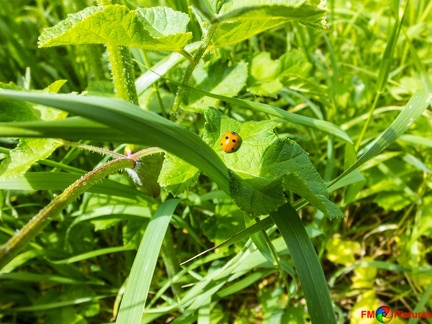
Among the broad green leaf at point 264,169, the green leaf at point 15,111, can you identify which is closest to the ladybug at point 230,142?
the broad green leaf at point 264,169

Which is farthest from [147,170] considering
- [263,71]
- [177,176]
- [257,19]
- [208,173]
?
[263,71]

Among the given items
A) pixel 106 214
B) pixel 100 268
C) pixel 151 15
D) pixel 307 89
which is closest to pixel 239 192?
pixel 151 15

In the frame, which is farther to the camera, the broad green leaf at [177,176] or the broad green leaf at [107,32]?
the broad green leaf at [177,176]

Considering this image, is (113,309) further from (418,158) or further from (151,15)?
(418,158)

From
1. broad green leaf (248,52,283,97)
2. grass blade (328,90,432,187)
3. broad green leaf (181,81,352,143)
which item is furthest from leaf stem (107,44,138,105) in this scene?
grass blade (328,90,432,187)

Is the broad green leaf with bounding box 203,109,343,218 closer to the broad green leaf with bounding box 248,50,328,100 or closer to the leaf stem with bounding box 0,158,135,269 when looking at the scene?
the leaf stem with bounding box 0,158,135,269

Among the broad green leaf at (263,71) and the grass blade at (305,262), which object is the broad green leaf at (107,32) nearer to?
the grass blade at (305,262)
